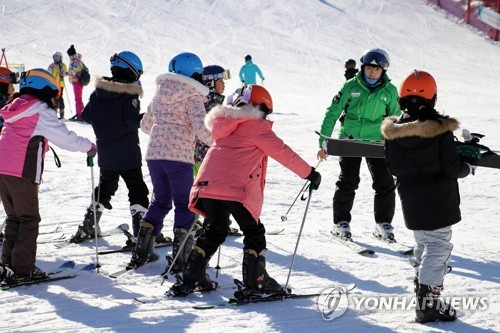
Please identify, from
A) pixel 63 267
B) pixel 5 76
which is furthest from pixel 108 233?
pixel 5 76

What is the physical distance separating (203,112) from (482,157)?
2137 mm

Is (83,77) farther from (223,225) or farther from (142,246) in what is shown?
(223,225)

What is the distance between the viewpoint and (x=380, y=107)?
22.0 feet

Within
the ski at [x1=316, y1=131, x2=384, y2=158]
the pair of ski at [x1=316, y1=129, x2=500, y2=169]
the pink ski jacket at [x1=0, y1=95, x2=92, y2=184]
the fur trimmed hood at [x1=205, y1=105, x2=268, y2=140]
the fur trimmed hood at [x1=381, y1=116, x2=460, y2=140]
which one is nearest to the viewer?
the fur trimmed hood at [x1=381, y1=116, x2=460, y2=140]

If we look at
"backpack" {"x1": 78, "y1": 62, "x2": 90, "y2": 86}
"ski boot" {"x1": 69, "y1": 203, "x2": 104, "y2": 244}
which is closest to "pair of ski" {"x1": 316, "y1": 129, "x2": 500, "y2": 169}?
"ski boot" {"x1": 69, "y1": 203, "x2": 104, "y2": 244}

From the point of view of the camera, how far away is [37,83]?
531cm

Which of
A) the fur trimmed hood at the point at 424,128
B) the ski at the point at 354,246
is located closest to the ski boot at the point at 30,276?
the ski at the point at 354,246

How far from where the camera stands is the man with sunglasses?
6695 mm

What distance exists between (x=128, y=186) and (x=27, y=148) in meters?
1.35

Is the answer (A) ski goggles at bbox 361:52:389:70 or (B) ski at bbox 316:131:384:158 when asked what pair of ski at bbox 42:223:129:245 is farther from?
(A) ski goggles at bbox 361:52:389:70

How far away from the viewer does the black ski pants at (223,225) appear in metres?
4.80

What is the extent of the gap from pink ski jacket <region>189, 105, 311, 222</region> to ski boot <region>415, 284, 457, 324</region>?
1.13 metres

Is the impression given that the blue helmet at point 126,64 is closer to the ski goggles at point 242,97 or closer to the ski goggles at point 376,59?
the ski goggles at point 242,97

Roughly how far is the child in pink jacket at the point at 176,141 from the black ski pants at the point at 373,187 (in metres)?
1.85
